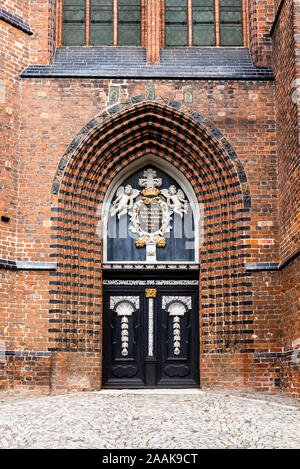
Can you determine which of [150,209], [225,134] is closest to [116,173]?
[150,209]

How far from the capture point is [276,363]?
12727 millimetres

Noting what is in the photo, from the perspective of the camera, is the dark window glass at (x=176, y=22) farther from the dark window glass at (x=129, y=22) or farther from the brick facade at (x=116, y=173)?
the dark window glass at (x=129, y=22)

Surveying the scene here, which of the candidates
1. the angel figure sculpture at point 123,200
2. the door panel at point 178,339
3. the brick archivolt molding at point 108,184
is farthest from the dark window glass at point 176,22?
the door panel at point 178,339

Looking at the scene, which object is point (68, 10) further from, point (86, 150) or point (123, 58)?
point (86, 150)

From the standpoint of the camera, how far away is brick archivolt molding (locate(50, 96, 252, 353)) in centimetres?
1304

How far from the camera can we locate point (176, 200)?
1415 centimetres

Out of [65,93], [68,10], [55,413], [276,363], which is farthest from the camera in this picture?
[68,10]

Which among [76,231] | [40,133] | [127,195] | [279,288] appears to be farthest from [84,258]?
[279,288]

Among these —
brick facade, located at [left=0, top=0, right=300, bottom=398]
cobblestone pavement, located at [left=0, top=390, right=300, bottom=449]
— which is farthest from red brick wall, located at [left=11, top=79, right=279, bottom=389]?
cobblestone pavement, located at [left=0, top=390, right=300, bottom=449]

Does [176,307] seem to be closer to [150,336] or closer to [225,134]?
[150,336]

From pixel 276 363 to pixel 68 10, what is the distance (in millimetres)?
8201

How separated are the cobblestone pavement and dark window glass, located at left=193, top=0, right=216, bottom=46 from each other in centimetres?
725

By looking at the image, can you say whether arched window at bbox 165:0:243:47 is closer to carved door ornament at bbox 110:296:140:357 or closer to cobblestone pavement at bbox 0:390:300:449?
carved door ornament at bbox 110:296:140:357

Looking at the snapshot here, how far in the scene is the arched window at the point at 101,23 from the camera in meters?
14.4
